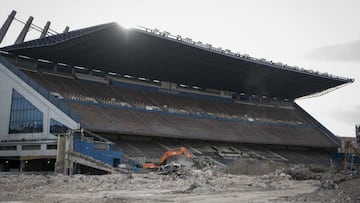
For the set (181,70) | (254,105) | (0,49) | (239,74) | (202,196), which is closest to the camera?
(202,196)

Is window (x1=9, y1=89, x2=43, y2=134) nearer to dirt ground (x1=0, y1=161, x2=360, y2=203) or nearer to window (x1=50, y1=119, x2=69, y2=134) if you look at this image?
window (x1=50, y1=119, x2=69, y2=134)

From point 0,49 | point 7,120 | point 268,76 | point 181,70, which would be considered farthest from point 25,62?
point 268,76

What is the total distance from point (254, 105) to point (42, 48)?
118 ft

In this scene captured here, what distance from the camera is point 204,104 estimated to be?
61531mm

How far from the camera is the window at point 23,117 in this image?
135ft

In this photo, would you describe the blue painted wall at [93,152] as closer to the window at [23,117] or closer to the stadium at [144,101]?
the stadium at [144,101]

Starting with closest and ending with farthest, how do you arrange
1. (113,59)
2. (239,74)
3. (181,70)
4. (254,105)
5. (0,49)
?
(0,49) → (113,59) → (181,70) → (239,74) → (254,105)

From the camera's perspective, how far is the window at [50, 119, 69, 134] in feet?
128

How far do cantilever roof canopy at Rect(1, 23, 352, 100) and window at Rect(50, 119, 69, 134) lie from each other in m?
9.30

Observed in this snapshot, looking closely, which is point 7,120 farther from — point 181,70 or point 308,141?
point 308,141

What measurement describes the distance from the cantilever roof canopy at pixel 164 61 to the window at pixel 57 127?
9.30m

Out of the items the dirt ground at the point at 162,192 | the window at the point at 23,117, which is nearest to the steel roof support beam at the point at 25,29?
the window at the point at 23,117

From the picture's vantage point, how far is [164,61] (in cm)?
5403

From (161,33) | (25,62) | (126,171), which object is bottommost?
(126,171)
